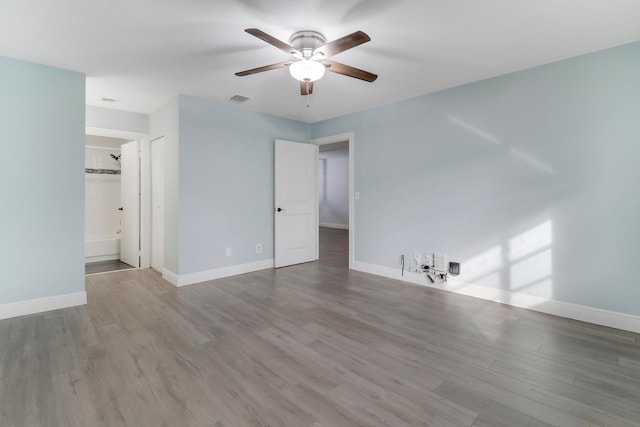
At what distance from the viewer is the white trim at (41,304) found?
2.92 meters

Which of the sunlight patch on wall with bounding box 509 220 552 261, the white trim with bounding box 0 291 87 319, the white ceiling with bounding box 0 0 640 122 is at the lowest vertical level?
the white trim with bounding box 0 291 87 319

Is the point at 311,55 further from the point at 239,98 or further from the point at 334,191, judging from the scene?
the point at 334,191

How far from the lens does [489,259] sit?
11.3 ft

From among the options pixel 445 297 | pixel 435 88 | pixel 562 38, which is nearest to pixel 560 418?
pixel 445 297

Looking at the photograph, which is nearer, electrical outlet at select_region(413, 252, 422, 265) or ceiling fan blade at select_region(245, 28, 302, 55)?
ceiling fan blade at select_region(245, 28, 302, 55)

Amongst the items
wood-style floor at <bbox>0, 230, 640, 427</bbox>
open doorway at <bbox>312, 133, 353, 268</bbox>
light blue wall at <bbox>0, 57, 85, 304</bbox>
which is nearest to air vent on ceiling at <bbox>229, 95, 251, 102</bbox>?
light blue wall at <bbox>0, 57, 85, 304</bbox>

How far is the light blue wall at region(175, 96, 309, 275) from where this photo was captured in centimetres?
405

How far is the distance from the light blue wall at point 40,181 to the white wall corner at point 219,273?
3.39 feet

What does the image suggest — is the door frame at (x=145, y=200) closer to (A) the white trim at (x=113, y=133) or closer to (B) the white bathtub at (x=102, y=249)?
(A) the white trim at (x=113, y=133)

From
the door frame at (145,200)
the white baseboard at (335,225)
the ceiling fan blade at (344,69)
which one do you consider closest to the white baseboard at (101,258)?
the door frame at (145,200)

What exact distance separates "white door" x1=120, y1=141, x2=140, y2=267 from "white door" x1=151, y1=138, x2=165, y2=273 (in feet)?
1.07

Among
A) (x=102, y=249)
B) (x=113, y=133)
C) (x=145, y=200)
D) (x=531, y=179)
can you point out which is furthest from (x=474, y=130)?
(x=102, y=249)

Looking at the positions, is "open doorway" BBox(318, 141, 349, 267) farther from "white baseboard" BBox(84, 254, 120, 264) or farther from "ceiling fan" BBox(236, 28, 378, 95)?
"ceiling fan" BBox(236, 28, 378, 95)

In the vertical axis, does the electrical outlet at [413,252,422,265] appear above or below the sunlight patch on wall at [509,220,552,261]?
below
